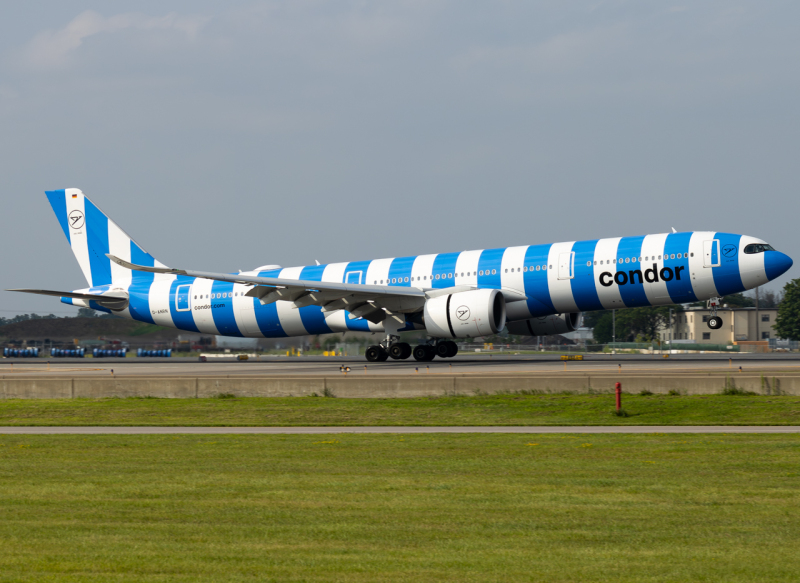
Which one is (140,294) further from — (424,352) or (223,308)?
(424,352)

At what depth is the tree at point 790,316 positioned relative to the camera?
113 meters

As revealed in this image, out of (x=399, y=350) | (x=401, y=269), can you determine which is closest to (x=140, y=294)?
(x=401, y=269)

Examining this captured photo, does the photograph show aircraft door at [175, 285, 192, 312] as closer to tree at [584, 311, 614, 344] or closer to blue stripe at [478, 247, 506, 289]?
blue stripe at [478, 247, 506, 289]

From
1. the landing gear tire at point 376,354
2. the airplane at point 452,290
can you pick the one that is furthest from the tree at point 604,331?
the landing gear tire at point 376,354

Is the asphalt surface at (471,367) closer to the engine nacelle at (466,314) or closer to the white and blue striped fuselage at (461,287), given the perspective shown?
the engine nacelle at (466,314)

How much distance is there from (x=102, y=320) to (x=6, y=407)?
137 ft

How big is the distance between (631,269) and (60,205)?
104 feet

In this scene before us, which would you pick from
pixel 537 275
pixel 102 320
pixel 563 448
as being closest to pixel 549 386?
pixel 563 448

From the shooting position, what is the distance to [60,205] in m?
49.2

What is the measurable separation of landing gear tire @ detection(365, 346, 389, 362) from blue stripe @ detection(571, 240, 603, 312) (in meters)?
9.33

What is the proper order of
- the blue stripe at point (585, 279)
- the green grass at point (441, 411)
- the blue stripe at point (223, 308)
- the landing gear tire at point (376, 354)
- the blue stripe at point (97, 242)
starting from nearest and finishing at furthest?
the green grass at point (441, 411)
the blue stripe at point (585, 279)
the landing gear tire at point (376, 354)
the blue stripe at point (223, 308)
the blue stripe at point (97, 242)

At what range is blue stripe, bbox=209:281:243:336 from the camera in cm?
4491

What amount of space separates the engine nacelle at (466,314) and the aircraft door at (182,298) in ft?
48.2

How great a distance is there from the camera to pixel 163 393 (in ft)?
87.6
